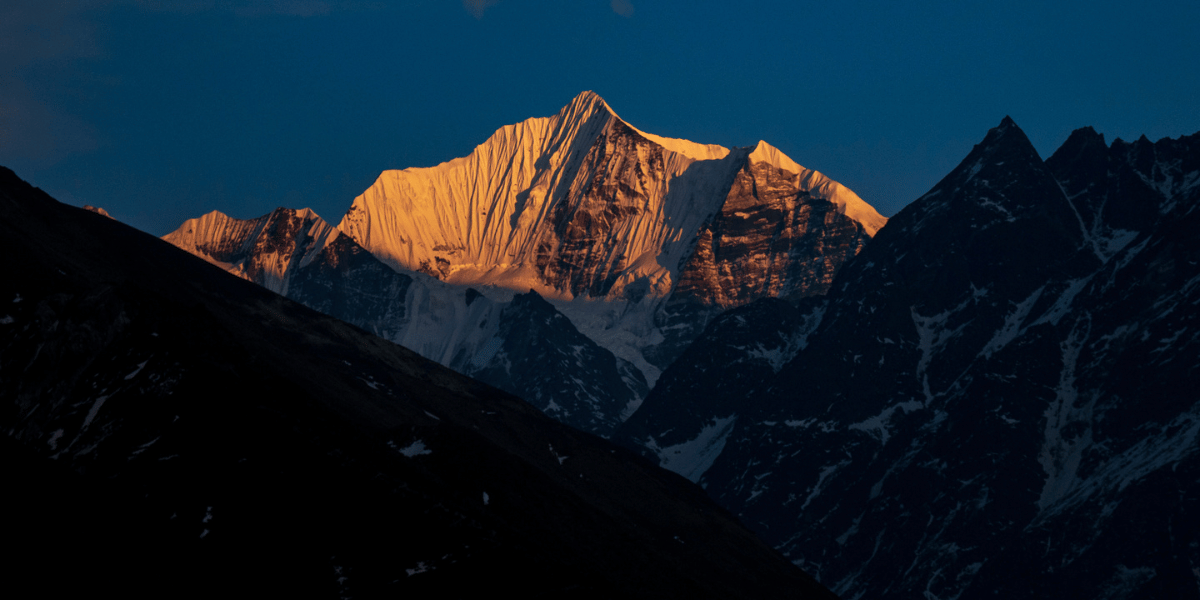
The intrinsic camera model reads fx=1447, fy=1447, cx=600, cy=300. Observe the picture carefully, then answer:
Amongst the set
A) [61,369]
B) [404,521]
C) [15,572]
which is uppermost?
[61,369]

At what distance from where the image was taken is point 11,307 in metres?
178

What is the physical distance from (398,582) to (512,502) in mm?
80384

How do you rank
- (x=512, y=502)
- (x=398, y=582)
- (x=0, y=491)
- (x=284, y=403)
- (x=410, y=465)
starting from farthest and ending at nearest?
(x=512, y=502)
(x=410, y=465)
(x=284, y=403)
(x=398, y=582)
(x=0, y=491)

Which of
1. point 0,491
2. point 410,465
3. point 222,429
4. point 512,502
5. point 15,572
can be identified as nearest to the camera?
point 15,572

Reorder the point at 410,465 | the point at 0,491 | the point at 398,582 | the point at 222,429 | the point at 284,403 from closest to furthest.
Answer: the point at 0,491 → the point at 398,582 → the point at 222,429 → the point at 284,403 → the point at 410,465

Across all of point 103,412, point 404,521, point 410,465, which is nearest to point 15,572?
point 404,521

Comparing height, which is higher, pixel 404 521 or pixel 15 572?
pixel 404 521

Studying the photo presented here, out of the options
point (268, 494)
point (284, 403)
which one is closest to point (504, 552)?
point (268, 494)

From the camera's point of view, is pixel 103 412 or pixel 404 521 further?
pixel 103 412

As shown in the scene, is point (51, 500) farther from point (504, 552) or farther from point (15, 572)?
point (504, 552)

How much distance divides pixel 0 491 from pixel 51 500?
411 centimetres

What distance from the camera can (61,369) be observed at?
162m

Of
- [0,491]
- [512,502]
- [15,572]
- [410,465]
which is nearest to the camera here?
[15,572]

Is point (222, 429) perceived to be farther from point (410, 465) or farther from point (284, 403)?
point (410, 465)
